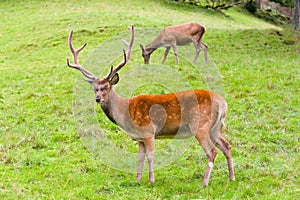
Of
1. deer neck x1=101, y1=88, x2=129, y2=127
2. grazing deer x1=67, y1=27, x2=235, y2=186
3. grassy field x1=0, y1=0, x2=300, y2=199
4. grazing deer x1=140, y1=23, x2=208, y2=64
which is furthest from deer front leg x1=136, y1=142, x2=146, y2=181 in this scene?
grazing deer x1=140, y1=23, x2=208, y2=64

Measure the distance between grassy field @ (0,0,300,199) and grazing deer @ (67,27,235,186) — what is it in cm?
54

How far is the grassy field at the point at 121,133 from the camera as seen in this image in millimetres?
6754

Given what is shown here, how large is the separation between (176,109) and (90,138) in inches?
107

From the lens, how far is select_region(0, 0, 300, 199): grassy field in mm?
6754

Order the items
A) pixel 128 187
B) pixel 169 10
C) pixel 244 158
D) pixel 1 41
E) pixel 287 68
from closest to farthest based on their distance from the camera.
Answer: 1. pixel 128 187
2. pixel 244 158
3. pixel 287 68
4. pixel 1 41
5. pixel 169 10

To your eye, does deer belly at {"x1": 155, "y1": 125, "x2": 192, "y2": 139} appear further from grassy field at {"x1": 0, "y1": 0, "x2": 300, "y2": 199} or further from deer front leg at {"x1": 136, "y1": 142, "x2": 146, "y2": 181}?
grassy field at {"x1": 0, "y1": 0, "x2": 300, "y2": 199}

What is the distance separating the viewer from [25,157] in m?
8.10

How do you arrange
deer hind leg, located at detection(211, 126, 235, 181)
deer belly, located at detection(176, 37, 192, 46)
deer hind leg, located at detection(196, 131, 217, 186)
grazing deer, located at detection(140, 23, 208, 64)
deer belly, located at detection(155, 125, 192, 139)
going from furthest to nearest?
deer belly, located at detection(176, 37, 192, 46) → grazing deer, located at detection(140, 23, 208, 64) → deer belly, located at detection(155, 125, 192, 139) → deer hind leg, located at detection(211, 126, 235, 181) → deer hind leg, located at detection(196, 131, 217, 186)

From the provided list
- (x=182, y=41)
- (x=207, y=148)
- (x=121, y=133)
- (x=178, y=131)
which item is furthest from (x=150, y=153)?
(x=182, y=41)

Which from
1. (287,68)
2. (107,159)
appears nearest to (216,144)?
(107,159)

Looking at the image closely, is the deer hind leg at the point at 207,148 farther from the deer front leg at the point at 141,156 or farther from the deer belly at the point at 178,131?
the deer front leg at the point at 141,156

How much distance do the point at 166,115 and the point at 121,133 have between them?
2593 millimetres

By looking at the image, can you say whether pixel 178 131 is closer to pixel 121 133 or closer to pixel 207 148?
pixel 207 148

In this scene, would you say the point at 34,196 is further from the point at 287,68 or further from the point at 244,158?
the point at 287,68
